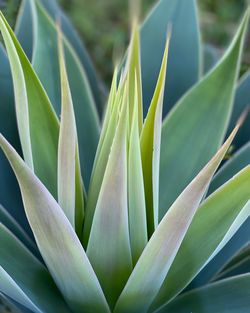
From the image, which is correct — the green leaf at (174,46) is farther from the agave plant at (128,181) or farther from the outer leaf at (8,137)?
the outer leaf at (8,137)

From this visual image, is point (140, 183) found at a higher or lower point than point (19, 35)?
lower

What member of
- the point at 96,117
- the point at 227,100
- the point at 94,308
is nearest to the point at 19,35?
the point at 96,117

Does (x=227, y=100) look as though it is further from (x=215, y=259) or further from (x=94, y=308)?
(x=94, y=308)

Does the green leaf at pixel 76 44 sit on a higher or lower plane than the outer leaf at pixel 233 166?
higher

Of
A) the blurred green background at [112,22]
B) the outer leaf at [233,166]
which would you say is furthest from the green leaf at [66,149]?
the blurred green background at [112,22]

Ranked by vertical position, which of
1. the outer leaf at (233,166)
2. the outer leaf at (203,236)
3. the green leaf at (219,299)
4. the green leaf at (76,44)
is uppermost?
the green leaf at (76,44)

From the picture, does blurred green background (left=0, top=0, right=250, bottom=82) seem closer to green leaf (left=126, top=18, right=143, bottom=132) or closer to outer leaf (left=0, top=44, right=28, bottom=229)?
outer leaf (left=0, top=44, right=28, bottom=229)

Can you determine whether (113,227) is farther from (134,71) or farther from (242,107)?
(242,107)
